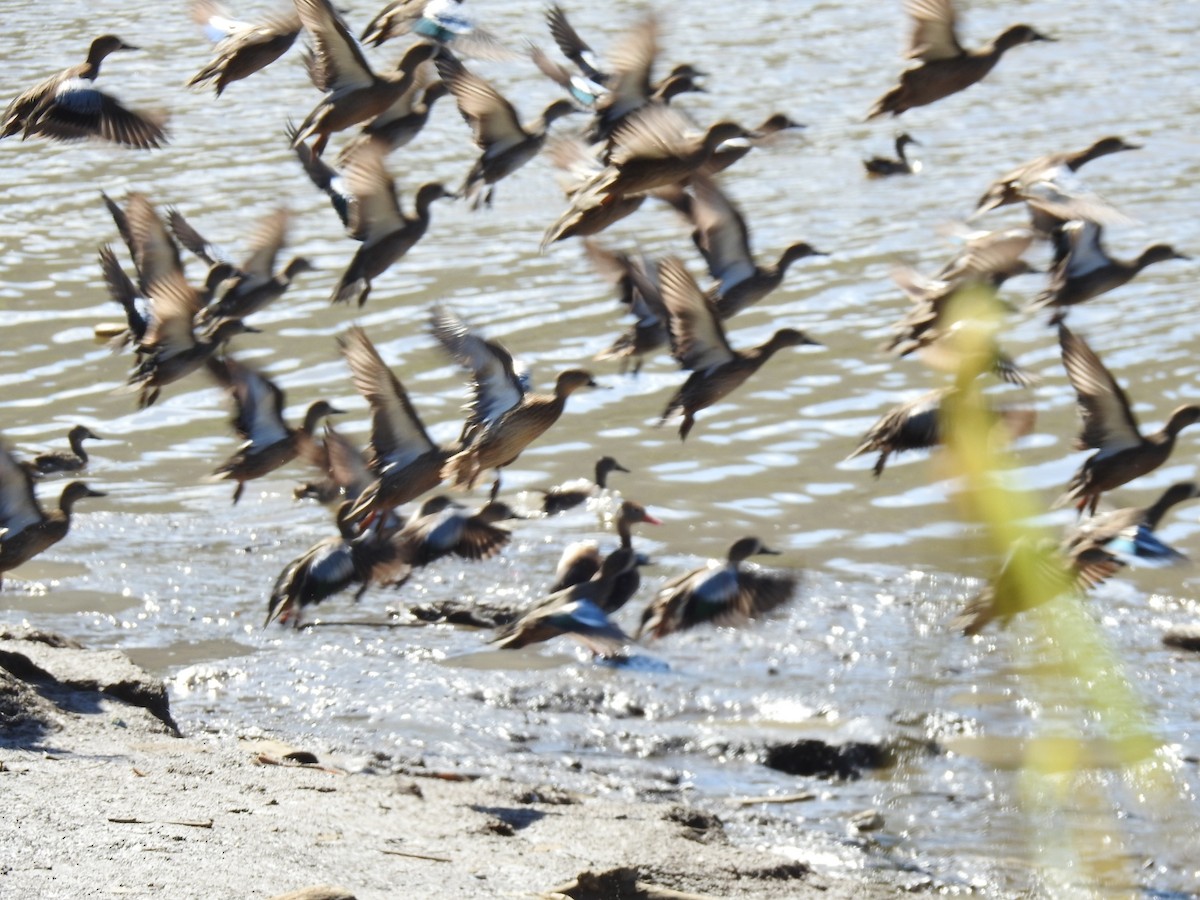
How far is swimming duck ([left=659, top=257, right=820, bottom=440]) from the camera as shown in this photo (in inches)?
281

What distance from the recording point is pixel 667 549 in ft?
32.4

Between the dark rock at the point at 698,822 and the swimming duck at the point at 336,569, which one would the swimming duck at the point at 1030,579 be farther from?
the swimming duck at the point at 336,569

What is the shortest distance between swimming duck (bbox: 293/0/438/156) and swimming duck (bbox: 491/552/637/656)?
7.20ft

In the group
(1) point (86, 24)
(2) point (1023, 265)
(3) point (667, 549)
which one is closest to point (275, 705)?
(3) point (667, 549)

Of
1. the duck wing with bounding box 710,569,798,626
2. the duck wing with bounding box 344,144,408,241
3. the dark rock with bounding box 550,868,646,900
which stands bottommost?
the duck wing with bounding box 710,569,798,626

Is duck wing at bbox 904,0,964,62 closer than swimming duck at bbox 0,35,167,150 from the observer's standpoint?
Yes

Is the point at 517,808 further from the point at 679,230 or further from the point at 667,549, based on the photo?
the point at 679,230

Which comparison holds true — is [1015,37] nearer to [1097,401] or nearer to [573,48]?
[573,48]

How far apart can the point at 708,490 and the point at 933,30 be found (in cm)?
366

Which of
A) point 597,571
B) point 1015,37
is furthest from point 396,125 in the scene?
point 1015,37

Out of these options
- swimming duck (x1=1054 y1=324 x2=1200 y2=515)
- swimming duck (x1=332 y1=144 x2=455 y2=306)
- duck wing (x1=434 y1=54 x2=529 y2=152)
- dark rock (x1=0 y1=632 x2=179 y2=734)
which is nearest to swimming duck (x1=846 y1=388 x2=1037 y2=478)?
swimming duck (x1=1054 y1=324 x2=1200 y2=515)

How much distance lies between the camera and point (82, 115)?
8.08m

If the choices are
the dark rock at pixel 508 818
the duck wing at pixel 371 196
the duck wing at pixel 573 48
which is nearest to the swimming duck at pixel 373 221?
the duck wing at pixel 371 196

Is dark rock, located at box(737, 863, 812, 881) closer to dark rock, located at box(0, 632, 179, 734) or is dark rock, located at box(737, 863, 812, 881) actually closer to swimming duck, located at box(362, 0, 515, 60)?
dark rock, located at box(0, 632, 179, 734)
